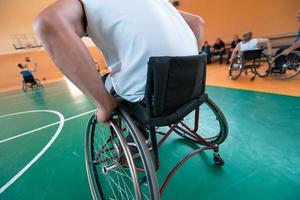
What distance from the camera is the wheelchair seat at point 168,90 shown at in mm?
543

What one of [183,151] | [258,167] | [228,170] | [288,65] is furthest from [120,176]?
[288,65]

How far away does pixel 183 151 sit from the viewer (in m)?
1.43

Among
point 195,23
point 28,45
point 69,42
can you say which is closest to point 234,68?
point 195,23

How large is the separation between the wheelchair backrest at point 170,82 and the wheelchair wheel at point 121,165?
152mm

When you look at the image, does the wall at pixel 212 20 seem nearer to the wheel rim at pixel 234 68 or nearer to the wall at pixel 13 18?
the wall at pixel 13 18

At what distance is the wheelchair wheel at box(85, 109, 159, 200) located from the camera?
2.00 ft

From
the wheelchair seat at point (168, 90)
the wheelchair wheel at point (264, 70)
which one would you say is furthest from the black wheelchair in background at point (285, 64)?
the wheelchair seat at point (168, 90)

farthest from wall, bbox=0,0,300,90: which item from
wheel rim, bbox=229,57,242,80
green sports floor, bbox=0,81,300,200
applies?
green sports floor, bbox=0,81,300,200

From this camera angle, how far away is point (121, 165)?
3.18ft

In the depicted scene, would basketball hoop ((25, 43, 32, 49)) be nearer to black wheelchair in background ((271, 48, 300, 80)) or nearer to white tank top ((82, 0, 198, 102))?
white tank top ((82, 0, 198, 102))

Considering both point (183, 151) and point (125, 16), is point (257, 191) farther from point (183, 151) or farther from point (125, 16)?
point (125, 16)

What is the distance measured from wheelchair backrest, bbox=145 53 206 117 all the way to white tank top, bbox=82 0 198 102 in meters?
0.05

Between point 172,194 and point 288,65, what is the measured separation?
363cm

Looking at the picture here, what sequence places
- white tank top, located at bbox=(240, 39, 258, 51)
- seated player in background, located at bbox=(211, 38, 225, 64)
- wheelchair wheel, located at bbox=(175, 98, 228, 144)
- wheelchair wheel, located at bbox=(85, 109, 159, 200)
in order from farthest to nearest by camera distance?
seated player in background, located at bbox=(211, 38, 225, 64) → white tank top, located at bbox=(240, 39, 258, 51) → wheelchair wheel, located at bbox=(175, 98, 228, 144) → wheelchair wheel, located at bbox=(85, 109, 159, 200)
